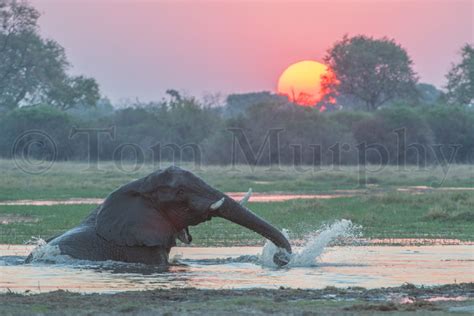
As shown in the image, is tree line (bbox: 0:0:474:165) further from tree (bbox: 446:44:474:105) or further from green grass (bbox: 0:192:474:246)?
green grass (bbox: 0:192:474:246)

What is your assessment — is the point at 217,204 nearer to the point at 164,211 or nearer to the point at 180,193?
the point at 180,193

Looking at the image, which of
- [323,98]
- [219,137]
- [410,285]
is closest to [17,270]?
[410,285]

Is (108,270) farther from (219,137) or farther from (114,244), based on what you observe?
(219,137)

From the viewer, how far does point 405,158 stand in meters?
57.0

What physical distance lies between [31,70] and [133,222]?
55461mm

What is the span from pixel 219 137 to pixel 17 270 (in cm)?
4528

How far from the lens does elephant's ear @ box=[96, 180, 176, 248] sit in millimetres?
12188

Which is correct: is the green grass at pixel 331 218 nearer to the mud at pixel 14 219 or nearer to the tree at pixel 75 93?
the mud at pixel 14 219

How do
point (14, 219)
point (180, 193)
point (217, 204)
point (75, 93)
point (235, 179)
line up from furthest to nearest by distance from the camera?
point (75, 93), point (235, 179), point (14, 219), point (180, 193), point (217, 204)

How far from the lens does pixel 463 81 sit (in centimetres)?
7288

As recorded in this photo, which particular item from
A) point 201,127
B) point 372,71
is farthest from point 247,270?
point 372,71

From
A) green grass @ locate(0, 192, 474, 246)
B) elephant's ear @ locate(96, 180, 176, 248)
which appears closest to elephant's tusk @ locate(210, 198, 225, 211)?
elephant's ear @ locate(96, 180, 176, 248)

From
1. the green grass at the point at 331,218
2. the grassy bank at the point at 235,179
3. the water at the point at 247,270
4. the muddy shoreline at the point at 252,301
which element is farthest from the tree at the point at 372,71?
the muddy shoreline at the point at 252,301

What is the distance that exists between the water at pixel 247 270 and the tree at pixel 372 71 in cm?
6400
